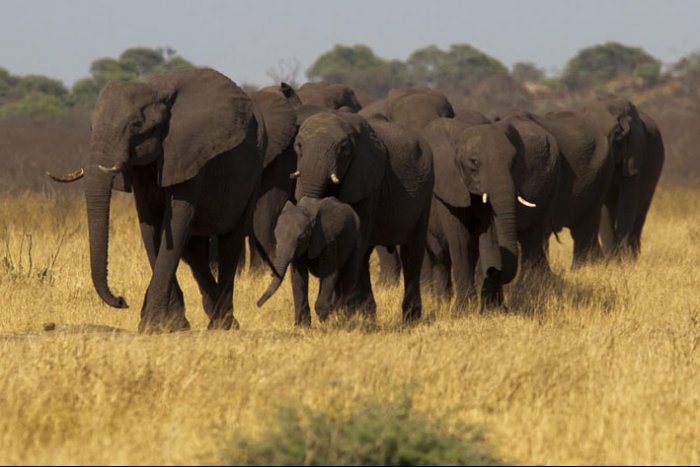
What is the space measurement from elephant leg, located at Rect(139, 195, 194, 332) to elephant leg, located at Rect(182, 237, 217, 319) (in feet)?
2.61

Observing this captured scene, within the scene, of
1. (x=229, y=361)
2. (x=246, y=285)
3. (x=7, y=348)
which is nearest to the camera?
(x=229, y=361)

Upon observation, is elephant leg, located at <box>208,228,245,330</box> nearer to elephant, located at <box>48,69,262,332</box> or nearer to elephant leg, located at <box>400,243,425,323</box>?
elephant, located at <box>48,69,262,332</box>

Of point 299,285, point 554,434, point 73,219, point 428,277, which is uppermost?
point 554,434

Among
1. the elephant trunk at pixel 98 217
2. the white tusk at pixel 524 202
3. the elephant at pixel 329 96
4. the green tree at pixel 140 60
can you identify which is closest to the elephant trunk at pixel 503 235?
the white tusk at pixel 524 202

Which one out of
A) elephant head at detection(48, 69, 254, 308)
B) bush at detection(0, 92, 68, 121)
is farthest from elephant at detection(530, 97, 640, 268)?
bush at detection(0, 92, 68, 121)

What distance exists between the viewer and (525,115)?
17125mm

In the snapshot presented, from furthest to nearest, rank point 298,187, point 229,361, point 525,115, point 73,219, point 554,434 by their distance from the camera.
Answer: point 73,219, point 525,115, point 298,187, point 229,361, point 554,434

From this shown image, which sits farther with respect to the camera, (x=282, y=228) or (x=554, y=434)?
(x=282, y=228)

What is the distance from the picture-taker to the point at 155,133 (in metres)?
10.6

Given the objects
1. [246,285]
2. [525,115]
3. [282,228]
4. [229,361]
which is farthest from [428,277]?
[229,361]

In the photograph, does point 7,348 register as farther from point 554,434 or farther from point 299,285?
point 554,434

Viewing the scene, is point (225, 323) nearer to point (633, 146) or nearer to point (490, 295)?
point (490, 295)

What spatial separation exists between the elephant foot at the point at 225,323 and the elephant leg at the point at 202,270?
0.20 meters

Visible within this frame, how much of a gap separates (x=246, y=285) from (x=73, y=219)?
5.37 m
